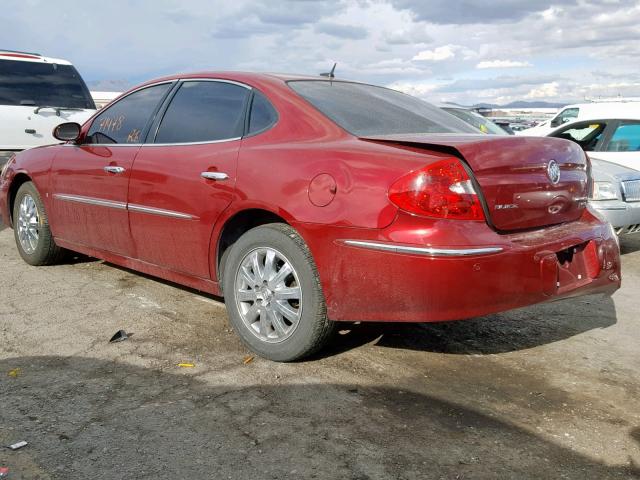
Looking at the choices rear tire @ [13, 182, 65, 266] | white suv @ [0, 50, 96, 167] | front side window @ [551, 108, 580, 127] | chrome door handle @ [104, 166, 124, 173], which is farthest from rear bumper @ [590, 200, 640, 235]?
front side window @ [551, 108, 580, 127]

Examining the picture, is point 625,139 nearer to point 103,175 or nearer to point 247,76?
point 247,76

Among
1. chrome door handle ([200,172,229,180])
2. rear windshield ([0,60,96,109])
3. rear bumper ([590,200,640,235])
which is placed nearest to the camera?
chrome door handle ([200,172,229,180])

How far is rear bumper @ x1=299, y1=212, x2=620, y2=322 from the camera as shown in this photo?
3.03m

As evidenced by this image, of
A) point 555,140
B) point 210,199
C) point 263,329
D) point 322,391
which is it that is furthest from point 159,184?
point 555,140

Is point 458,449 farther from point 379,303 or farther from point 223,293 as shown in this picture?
point 223,293

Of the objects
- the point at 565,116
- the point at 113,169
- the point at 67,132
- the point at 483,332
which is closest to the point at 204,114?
the point at 113,169

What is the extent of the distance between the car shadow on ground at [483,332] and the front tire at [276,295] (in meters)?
0.33

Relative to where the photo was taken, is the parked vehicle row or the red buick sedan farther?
the parked vehicle row

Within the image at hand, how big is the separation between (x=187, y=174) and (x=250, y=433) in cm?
177

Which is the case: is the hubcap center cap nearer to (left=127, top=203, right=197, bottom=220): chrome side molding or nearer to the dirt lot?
the dirt lot

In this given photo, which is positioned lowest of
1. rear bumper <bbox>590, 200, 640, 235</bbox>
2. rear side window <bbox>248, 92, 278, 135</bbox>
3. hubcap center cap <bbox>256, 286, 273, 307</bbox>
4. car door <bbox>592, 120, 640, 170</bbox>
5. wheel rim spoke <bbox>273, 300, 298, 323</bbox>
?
rear bumper <bbox>590, 200, 640, 235</bbox>

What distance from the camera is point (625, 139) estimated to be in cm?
838

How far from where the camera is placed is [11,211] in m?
6.05

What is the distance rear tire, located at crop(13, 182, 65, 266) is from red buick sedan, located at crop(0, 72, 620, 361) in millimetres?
936
